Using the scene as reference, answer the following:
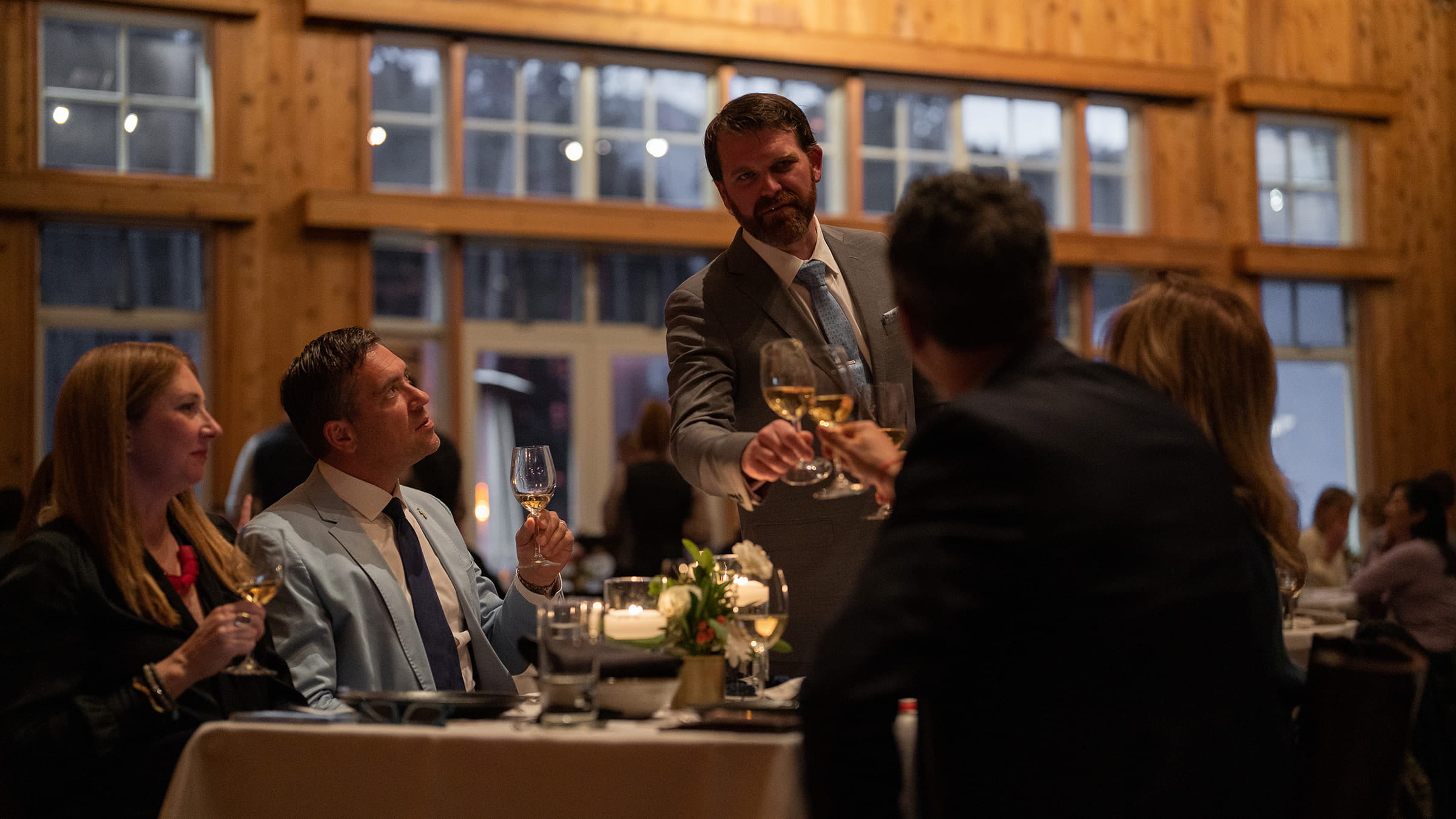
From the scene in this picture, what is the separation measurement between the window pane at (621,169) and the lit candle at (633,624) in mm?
6659

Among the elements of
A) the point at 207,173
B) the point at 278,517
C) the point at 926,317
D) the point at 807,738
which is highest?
the point at 207,173

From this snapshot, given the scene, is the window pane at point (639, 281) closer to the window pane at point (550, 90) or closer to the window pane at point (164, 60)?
the window pane at point (550, 90)

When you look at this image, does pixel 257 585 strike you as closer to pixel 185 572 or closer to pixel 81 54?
pixel 185 572

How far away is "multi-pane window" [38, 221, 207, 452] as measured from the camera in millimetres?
7590

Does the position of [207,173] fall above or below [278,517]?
above

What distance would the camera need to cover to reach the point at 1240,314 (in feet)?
6.97

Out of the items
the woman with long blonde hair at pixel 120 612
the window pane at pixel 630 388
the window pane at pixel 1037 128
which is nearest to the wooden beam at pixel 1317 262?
the window pane at pixel 1037 128

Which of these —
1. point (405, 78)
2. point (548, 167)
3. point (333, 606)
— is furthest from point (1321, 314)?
point (333, 606)

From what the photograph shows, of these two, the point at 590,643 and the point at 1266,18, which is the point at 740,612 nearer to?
the point at 590,643

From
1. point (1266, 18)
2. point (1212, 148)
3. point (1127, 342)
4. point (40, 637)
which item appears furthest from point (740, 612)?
point (1266, 18)

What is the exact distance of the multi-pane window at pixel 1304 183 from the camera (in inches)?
405

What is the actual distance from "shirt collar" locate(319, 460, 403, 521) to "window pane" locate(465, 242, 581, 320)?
18.9 feet

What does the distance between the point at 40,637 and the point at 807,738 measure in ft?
4.85

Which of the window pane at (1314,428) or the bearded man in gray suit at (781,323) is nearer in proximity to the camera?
the bearded man in gray suit at (781,323)
